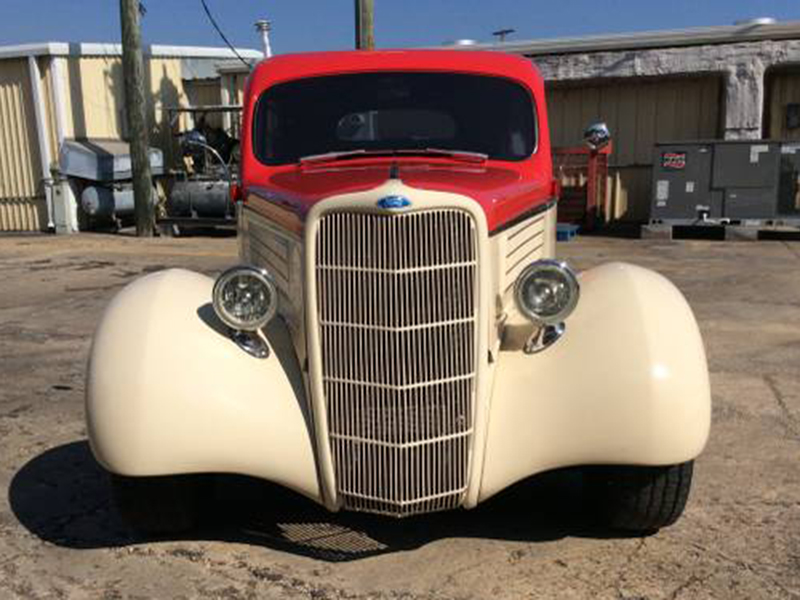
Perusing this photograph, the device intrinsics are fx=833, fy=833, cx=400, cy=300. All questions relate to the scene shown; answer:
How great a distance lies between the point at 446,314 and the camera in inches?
116

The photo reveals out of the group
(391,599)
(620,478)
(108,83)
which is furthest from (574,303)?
(108,83)

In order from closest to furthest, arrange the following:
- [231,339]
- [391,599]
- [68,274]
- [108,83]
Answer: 1. [391,599]
2. [231,339]
3. [68,274]
4. [108,83]

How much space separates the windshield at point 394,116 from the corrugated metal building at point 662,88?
1138cm

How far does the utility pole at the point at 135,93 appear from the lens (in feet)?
47.4

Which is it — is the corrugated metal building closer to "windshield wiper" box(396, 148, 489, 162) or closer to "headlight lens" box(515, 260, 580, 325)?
"windshield wiper" box(396, 148, 489, 162)

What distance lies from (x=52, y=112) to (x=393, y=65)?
13.6 metres

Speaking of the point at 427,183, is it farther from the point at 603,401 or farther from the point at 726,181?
the point at 726,181

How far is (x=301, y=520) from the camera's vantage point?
3561 mm

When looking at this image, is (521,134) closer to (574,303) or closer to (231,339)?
(574,303)

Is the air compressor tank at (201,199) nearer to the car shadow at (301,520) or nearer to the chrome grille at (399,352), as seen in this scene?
the car shadow at (301,520)

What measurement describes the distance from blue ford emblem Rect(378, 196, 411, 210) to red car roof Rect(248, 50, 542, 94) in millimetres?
1673

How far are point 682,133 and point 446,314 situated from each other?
1361 centimetres

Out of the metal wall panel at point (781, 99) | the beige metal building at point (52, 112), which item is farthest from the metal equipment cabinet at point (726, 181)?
the beige metal building at point (52, 112)

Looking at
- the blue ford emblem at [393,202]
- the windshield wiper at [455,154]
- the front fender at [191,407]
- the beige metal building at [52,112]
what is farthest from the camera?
the beige metal building at [52,112]
